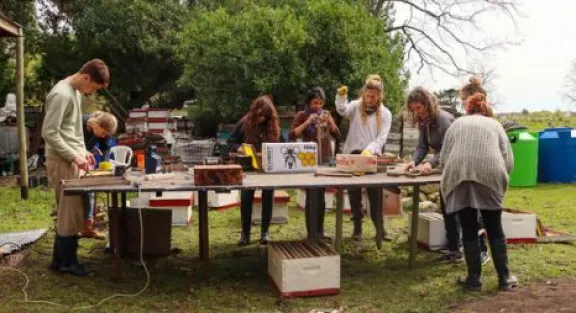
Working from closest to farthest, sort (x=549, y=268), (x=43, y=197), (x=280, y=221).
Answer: (x=549, y=268) → (x=280, y=221) → (x=43, y=197)

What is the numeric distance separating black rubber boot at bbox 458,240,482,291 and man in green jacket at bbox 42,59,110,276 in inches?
115

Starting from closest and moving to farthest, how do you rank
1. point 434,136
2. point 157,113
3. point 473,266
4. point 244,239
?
point 473,266, point 434,136, point 244,239, point 157,113

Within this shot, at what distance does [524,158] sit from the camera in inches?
384

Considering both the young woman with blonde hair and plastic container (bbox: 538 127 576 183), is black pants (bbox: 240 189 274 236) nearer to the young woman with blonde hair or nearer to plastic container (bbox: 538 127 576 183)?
the young woman with blonde hair

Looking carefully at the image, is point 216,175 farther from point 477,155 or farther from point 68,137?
point 477,155

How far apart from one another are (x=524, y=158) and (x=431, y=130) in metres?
5.60

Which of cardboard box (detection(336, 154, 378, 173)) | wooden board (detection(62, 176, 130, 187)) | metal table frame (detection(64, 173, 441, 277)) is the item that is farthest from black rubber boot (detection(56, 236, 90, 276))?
cardboard box (detection(336, 154, 378, 173))

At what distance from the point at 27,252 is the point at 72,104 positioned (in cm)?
177

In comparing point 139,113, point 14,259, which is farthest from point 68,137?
point 139,113

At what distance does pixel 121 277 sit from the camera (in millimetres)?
4535

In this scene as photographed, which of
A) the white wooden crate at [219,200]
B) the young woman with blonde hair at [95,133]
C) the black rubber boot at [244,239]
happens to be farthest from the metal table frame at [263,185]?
the white wooden crate at [219,200]

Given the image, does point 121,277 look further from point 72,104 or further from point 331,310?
point 331,310

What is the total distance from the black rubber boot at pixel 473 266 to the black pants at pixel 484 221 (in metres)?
0.06

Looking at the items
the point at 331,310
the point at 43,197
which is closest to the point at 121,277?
the point at 331,310
